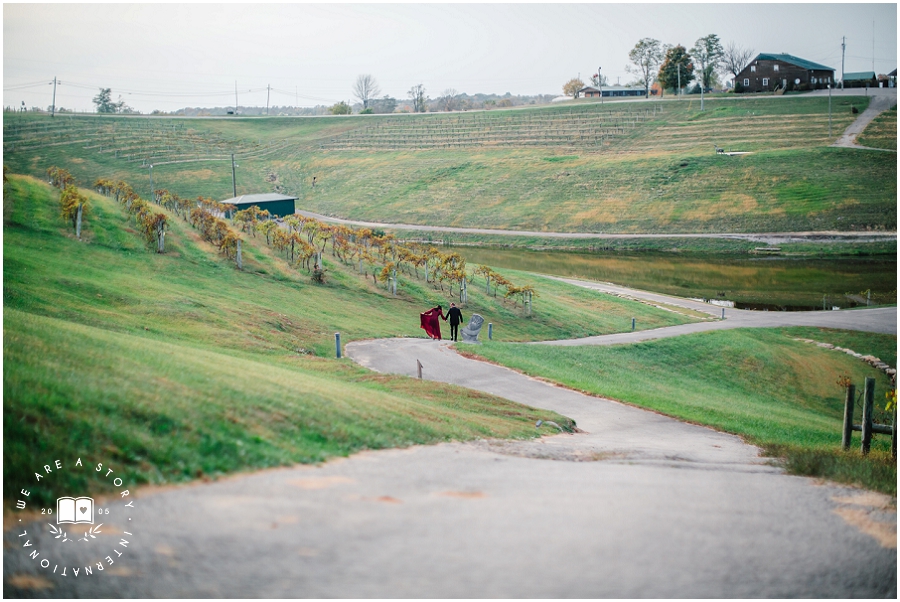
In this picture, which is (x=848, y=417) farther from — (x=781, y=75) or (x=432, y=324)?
(x=781, y=75)

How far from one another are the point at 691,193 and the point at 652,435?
74.2m

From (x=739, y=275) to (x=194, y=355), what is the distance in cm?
5588

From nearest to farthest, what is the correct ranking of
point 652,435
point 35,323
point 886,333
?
point 35,323
point 652,435
point 886,333

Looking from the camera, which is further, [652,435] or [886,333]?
[886,333]

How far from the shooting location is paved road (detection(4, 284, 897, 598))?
22.9 ft

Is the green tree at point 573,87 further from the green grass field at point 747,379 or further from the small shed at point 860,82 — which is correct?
the green grass field at point 747,379

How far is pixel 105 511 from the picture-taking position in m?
7.56

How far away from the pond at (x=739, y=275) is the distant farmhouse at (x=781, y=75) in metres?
73.7

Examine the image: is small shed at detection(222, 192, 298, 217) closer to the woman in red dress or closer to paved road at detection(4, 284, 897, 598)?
the woman in red dress

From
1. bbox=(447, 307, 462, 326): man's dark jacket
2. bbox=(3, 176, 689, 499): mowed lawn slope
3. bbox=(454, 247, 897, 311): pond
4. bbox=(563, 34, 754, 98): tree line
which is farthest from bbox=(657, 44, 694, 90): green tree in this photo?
bbox=(447, 307, 462, 326): man's dark jacket

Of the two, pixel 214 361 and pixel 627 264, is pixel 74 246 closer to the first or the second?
pixel 214 361

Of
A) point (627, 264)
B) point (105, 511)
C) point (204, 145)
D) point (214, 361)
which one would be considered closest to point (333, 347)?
point (214, 361)

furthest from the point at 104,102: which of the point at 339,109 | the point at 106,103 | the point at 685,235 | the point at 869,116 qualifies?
the point at 869,116

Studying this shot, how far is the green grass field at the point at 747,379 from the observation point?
20.0 metres
